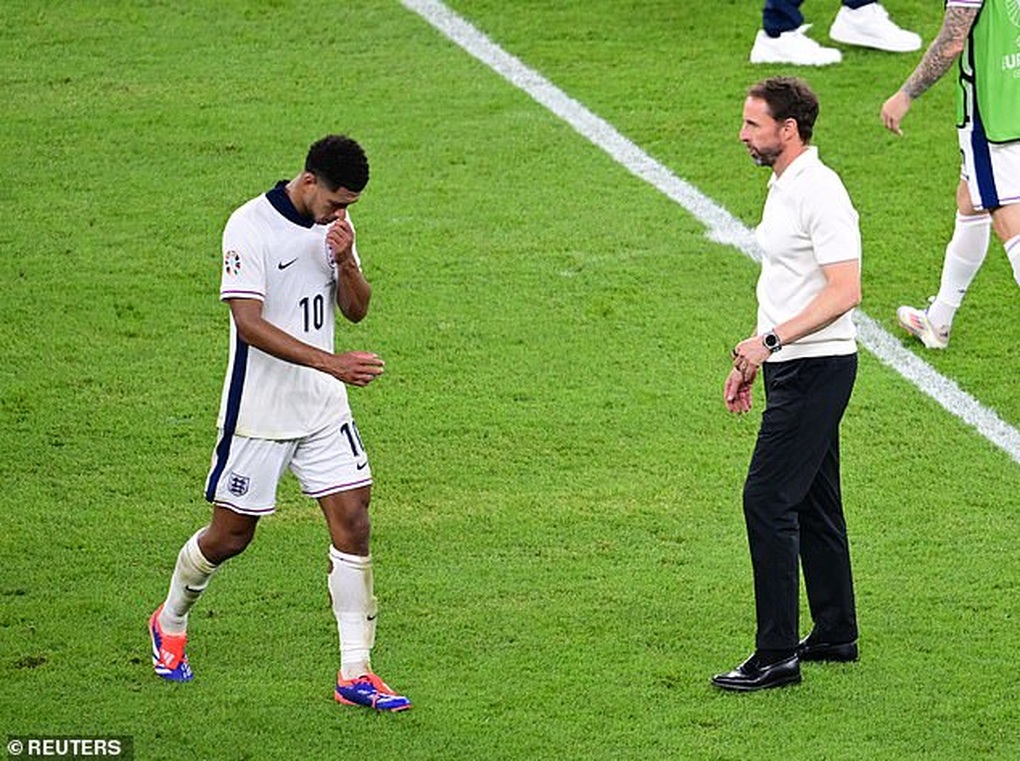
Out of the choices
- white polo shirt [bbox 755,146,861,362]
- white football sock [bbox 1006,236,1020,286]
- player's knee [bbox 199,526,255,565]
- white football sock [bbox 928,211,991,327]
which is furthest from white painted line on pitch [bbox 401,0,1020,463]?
player's knee [bbox 199,526,255,565]

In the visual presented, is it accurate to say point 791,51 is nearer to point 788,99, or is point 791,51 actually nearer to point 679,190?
point 679,190

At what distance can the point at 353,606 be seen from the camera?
A: 705cm

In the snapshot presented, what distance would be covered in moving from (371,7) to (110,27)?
1648mm

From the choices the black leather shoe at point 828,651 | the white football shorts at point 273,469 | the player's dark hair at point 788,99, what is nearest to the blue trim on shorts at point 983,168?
the player's dark hair at point 788,99

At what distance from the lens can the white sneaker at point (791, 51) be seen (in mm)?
12781

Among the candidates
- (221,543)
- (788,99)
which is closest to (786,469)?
(788,99)

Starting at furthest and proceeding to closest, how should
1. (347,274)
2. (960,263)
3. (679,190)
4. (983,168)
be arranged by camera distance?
(679,190), (960,263), (983,168), (347,274)

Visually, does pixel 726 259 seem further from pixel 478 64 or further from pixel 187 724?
pixel 187 724

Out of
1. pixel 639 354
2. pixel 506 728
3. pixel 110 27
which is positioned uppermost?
pixel 110 27

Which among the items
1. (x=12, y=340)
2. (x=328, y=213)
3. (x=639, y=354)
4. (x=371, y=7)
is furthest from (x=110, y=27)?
(x=328, y=213)

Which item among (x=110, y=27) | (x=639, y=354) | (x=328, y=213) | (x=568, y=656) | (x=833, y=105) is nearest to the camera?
(x=328, y=213)

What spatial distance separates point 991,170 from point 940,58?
52 cm

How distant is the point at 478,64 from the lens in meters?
13.0

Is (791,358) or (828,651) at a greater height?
(791,358)
